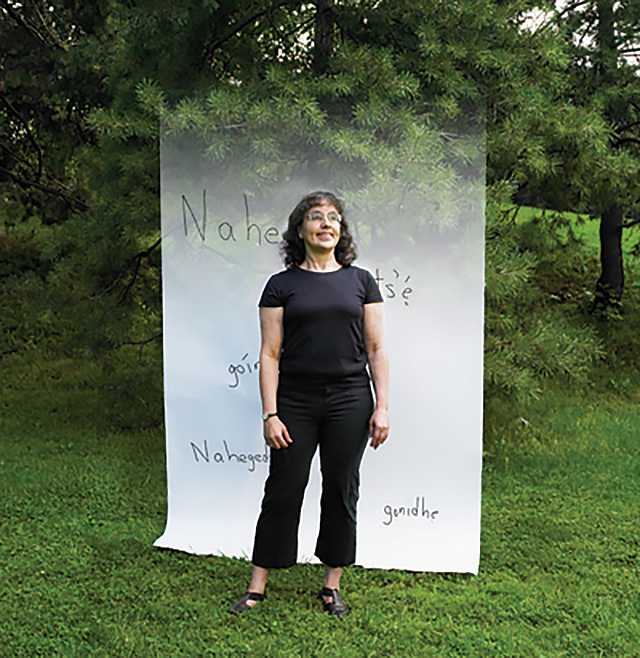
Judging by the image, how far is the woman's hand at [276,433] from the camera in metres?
2.68

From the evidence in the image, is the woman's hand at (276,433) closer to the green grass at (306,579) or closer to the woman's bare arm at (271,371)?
the woman's bare arm at (271,371)

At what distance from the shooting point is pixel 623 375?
647cm

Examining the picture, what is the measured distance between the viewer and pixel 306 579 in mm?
3221

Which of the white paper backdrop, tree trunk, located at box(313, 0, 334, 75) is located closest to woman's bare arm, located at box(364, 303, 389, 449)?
the white paper backdrop

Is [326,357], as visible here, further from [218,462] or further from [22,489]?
[22,489]

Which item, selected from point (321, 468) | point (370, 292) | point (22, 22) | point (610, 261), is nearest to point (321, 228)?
point (370, 292)

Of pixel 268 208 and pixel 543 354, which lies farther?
pixel 543 354

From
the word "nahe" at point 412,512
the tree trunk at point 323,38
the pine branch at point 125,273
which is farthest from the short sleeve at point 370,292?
the pine branch at point 125,273

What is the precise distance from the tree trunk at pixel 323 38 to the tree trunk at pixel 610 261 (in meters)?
4.94

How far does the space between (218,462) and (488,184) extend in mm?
2012

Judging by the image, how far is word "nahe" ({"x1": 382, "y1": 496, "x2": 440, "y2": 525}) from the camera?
3.40 meters

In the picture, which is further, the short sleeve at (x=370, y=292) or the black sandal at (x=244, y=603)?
the black sandal at (x=244, y=603)

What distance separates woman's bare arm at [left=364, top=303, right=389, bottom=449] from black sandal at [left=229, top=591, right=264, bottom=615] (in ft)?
2.67

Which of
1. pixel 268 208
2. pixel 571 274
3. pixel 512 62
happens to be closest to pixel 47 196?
pixel 268 208
